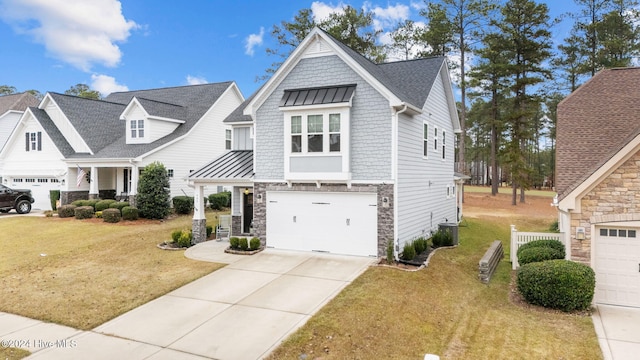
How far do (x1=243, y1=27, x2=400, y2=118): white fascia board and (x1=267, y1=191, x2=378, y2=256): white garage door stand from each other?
10.9 ft

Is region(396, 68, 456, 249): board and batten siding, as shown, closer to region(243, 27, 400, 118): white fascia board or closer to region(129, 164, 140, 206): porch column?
region(243, 27, 400, 118): white fascia board

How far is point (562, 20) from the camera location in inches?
1339

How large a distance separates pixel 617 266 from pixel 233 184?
498 inches

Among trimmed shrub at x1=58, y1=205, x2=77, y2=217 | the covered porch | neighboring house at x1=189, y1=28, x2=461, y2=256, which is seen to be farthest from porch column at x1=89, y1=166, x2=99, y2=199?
neighboring house at x1=189, y1=28, x2=461, y2=256

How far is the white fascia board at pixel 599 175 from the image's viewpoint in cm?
903

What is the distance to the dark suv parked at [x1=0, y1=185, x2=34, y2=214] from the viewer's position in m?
24.3

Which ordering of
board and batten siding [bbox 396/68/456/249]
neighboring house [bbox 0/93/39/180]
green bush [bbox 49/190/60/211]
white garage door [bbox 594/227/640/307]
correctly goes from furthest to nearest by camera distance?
neighboring house [bbox 0/93/39/180] < green bush [bbox 49/190/60/211] < board and batten siding [bbox 396/68/456/249] < white garage door [bbox 594/227/640/307]

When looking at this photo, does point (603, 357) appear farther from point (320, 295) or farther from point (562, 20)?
point (562, 20)

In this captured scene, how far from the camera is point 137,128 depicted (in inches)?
1034

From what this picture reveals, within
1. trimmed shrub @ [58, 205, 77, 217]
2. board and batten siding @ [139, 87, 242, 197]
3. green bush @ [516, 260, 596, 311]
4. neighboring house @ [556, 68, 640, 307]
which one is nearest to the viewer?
green bush @ [516, 260, 596, 311]

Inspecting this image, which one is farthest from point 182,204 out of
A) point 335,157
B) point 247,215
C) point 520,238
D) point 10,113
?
point 10,113

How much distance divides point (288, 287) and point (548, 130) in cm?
5753

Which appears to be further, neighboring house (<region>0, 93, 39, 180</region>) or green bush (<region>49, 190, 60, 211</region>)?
neighboring house (<region>0, 93, 39, 180</region>)

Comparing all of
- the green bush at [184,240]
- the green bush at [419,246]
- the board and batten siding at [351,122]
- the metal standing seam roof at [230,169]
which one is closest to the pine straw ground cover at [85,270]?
the green bush at [184,240]
